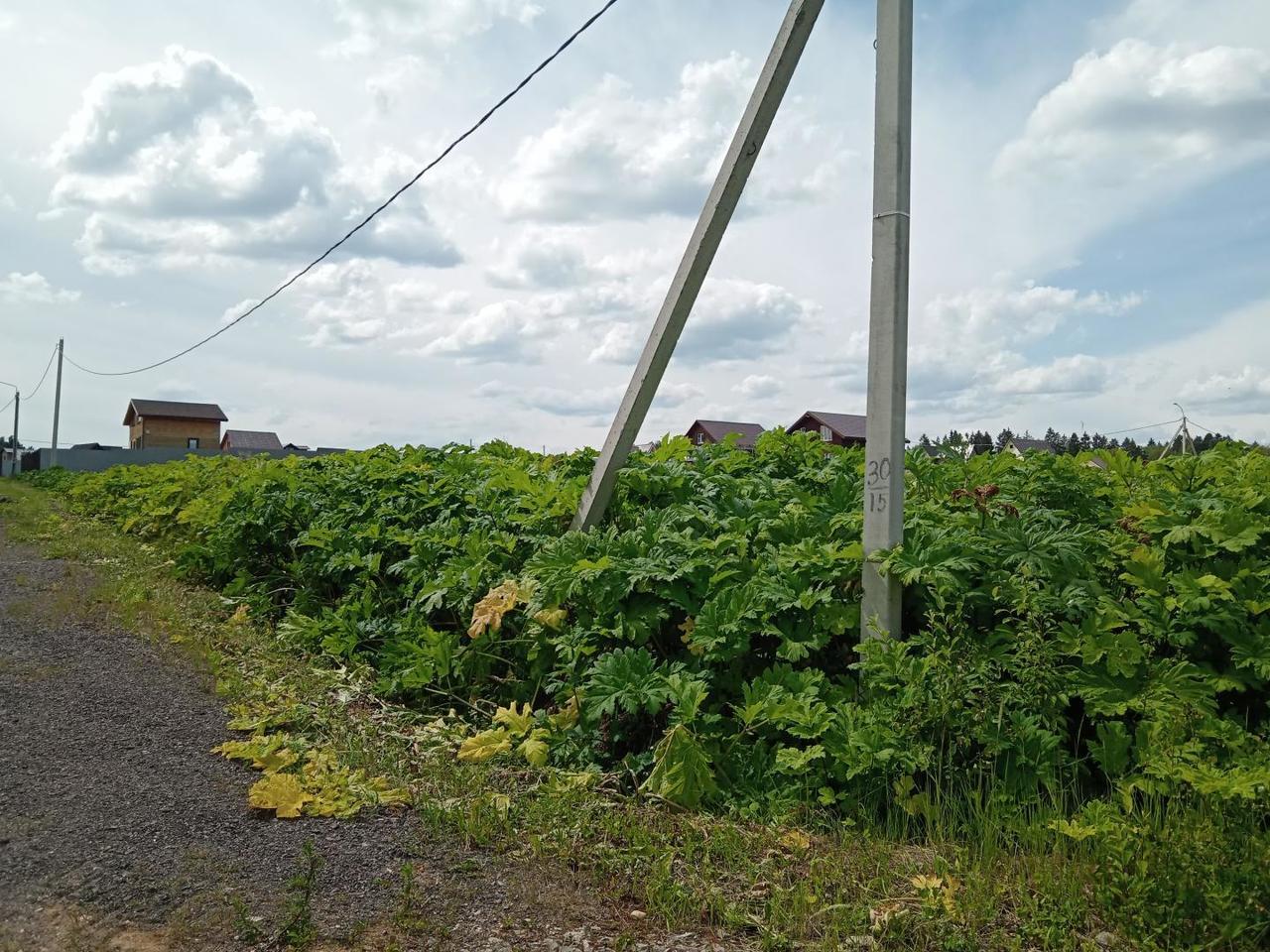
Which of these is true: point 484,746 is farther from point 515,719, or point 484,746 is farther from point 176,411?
point 176,411

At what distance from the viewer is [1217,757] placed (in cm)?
361

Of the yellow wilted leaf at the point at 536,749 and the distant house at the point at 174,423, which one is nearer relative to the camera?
the yellow wilted leaf at the point at 536,749

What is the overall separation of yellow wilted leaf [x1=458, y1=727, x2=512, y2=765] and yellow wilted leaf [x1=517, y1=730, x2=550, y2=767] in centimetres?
9

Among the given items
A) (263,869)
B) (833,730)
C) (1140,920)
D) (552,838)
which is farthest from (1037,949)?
(263,869)

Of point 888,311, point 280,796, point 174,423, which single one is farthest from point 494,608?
point 174,423

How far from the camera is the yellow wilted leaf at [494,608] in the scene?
5824mm

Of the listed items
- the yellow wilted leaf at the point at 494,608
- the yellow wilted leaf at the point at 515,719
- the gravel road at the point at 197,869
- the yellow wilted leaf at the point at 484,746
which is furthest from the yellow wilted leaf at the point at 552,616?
the gravel road at the point at 197,869

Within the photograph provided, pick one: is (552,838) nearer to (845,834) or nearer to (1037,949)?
(845,834)

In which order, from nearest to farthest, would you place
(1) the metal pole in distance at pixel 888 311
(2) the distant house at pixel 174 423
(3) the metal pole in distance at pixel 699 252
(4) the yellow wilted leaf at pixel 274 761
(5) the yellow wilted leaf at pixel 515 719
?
(1) the metal pole in distance at pixel 888 311 < (4) the yellow wilted leaf at pixel 274 761 < (5) the yellow wilted leaf at pixel 515 719 < (3) the metal pole in distance at pixel 699 252 < (2) the distant house at pixel 174 423

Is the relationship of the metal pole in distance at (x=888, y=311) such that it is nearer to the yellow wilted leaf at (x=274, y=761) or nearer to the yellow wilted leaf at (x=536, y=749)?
the yellow wilted leaf at (x=536, y=749)

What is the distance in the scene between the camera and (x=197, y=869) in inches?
136

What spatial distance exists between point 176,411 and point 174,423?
98cm

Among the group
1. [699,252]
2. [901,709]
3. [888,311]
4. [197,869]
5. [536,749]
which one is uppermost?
[699,252]

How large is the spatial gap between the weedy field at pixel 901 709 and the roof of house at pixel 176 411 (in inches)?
2875
